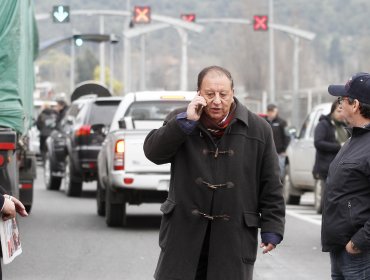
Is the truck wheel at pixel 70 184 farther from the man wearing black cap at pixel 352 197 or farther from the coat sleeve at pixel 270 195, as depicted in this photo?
the man wearing black cap at pixel 352 197

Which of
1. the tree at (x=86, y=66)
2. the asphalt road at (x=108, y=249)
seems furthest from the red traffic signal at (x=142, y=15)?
the tree at (x=86, y=66)

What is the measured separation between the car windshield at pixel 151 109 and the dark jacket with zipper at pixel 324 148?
7.24ft

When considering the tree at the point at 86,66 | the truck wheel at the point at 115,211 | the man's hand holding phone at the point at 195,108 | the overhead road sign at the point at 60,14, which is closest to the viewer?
the man's hand holding phone at the point at 195,108

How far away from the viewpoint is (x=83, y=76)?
5896 inches

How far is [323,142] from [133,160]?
2.36 m

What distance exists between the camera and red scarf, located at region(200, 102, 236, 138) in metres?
6.93

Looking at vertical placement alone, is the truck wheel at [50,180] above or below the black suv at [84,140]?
below

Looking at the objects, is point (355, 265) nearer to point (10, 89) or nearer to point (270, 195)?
point (270, 195)

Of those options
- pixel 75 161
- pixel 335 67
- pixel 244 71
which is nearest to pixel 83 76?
pixel 335 67

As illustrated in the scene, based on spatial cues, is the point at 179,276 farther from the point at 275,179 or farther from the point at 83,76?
the point at 83,76

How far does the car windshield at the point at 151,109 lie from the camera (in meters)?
17.6

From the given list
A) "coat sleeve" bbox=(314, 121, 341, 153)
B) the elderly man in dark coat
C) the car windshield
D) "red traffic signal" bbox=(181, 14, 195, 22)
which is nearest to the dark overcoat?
the elderly man in dark coat

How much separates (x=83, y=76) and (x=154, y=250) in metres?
136

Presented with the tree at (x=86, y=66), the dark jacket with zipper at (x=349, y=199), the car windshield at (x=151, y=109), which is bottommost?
Answer: the tree at (x=86, y=66)
